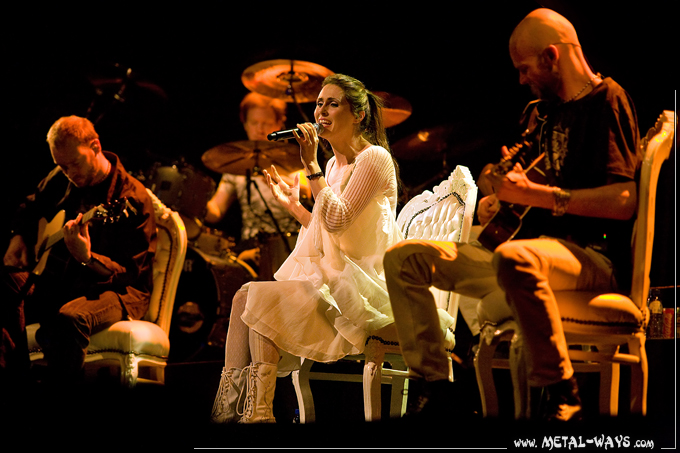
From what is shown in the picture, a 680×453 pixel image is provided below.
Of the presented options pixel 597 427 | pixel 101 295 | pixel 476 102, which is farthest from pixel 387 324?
pixel 476 102

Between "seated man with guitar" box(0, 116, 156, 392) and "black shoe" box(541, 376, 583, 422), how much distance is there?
1.82 metres

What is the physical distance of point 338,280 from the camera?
2.22 m

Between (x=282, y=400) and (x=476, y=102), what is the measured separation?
2.63 metres

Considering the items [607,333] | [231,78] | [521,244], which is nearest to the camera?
[521,244]

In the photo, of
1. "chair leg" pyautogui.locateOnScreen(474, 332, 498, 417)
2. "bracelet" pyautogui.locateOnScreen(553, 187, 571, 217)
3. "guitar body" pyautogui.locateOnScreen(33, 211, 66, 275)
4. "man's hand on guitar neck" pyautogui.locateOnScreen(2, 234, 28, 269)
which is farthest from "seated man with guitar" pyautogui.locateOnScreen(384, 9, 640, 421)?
"man's hand on guitar neck" pyautogui.locateOnScreen(2, 234, 28, 269)

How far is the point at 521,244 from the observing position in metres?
1.67

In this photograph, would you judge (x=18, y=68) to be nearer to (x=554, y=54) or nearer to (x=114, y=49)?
(x=114, y=49)

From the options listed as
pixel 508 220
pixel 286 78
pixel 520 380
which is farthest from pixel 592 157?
pixel 286 78

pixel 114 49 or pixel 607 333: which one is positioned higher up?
pixel 114 49

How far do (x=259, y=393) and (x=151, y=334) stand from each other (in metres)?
0.79

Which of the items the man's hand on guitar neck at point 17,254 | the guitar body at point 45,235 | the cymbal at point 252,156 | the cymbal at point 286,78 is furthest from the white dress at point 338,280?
the cymbal at point 286,78

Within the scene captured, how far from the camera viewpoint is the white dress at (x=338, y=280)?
217 cm

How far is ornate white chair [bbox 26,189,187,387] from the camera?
8.44ft

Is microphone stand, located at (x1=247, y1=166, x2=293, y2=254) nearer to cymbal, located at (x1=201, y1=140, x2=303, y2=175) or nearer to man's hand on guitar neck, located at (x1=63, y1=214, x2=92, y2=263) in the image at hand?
cymbal, located at (x1=201, y1=140, x2=303, y2=175)
